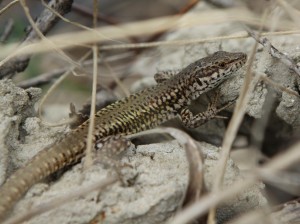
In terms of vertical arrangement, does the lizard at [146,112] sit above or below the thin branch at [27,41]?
below

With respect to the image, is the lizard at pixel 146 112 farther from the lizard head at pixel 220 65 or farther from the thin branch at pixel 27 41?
the thin branch at pixel 27 41

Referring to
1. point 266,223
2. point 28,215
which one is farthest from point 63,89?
point 266,223

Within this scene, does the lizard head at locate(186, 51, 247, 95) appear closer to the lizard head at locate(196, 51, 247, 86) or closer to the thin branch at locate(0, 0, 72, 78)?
the lizard head at locate(196, 51, 247, 86)

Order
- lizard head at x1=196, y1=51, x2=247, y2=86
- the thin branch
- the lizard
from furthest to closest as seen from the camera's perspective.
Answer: the thin branch
lizard head at x1=196, y1=51, x2=247, y2=86
the lizard

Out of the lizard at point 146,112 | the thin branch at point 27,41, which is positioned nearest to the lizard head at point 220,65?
the lizard at point 146,112

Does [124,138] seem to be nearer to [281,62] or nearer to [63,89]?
[281,62]

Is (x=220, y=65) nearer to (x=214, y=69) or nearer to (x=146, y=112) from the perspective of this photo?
(x=214, y=69)

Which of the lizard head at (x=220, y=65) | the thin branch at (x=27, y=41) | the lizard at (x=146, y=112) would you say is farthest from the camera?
the thin branch at (x=27, y=41)

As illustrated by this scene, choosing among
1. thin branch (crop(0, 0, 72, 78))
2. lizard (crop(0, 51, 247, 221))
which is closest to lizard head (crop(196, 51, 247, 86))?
lizard (crop(0, 51, 247, 221))
